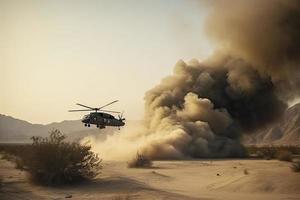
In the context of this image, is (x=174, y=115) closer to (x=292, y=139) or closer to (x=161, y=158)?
(x=161, y=158)

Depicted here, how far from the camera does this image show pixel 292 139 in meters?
148

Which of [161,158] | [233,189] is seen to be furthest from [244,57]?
[233,189]

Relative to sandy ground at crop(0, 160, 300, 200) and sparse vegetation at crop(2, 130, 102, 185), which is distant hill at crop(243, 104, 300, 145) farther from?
sparse vegetation at crop(2, 130, 102, 185)

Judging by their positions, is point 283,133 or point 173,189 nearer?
point 173,189

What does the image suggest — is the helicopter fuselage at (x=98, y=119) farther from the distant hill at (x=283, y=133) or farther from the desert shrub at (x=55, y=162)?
the distant hill at (x=283, y=133)

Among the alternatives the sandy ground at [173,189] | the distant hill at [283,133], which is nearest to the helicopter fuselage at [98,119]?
the sandy ground at [173,189]

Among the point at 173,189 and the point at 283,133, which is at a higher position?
the point at 283,133

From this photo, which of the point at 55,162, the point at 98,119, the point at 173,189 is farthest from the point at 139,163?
the point at 173,189

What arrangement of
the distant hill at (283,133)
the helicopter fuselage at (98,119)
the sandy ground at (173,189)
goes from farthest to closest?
the distant hill at (283,133)
the helicopter fuselage at (98,119)
the sandy ground at (173,189)

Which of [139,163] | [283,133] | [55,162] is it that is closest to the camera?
[55,162]

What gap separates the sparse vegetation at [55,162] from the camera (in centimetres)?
2034

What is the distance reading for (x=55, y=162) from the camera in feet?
67.5

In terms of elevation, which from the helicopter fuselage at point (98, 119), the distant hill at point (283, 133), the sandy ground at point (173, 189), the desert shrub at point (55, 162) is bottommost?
the sandy ground at point (173, 189)

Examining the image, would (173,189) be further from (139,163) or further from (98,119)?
(98,119)
